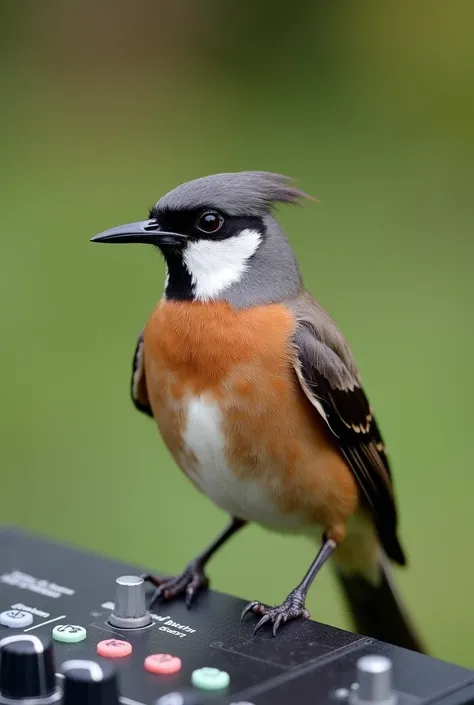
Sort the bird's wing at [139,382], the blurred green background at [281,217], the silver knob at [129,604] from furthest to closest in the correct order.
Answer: the blurred green background at [281,217], the bird's wing at [139,382], the silver knob at [129,604]

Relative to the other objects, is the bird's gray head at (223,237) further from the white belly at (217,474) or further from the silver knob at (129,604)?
the silver knob at (129,604)

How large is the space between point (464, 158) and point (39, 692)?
11.7 feet

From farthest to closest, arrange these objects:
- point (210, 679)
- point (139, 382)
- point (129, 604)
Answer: point (139, 382), point (129, 604), point (210, 679)

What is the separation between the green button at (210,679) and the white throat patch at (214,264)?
2.49 feet

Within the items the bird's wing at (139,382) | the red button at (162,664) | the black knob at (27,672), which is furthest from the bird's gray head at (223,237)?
the black knob at (27,672)

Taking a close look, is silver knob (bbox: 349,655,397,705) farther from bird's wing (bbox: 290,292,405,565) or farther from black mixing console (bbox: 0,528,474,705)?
bird's wing (bbox: 290,292,405,565)

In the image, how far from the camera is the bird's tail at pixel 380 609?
236cm

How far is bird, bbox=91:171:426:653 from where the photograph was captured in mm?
2064

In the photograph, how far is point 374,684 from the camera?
1442 mm

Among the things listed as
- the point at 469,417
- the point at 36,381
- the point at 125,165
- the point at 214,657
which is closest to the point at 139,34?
the point at 125,165

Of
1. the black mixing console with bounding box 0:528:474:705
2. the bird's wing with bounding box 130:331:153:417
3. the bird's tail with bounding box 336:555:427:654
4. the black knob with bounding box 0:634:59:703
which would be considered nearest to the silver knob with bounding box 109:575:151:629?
the black mixing console with bounding box 0:528:474:705

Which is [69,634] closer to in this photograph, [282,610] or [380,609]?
[282,610]

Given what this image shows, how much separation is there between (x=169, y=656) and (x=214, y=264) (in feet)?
2.50

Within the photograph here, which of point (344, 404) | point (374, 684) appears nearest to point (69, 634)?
point (374, 684)
